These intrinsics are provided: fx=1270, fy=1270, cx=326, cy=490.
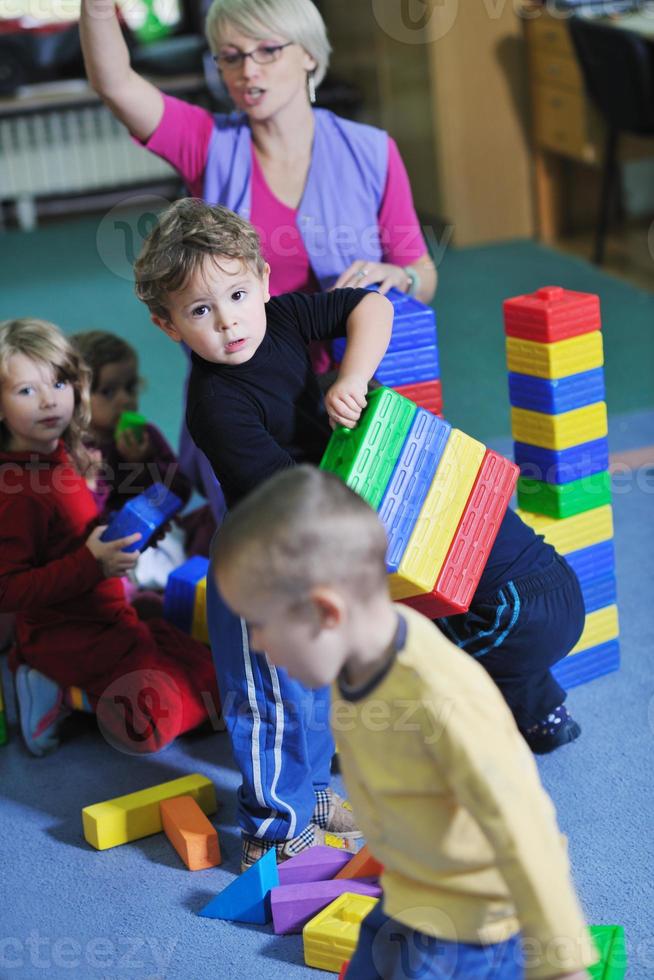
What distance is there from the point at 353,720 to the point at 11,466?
117cm

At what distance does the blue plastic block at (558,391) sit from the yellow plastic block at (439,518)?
308mm

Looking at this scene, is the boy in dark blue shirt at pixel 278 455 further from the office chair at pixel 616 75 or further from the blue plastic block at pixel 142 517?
the office chair at pixel 616 75

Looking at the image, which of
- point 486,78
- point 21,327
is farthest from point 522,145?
point 21,327

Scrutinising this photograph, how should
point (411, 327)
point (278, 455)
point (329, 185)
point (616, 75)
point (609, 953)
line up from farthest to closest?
point (616, 75)
point (329, 185)
point (411, 327)
point (278, 455)
point (609, 953)

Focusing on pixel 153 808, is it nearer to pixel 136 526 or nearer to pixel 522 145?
pixel 136 526

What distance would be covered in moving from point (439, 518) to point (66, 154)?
18.7 ft

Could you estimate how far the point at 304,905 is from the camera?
1.67 metres

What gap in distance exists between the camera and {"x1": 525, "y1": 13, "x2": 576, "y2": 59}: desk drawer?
4.81 m

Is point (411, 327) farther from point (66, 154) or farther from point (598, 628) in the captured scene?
point (66, 154)

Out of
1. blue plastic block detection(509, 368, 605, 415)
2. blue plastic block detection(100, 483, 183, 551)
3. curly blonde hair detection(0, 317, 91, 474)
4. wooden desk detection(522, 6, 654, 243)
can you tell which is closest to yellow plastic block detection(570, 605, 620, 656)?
blue plastic block detection(509, 368, 605, 415)

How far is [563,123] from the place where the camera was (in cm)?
500

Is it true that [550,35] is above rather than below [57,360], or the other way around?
below

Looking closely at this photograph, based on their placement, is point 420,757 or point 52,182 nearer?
point 420,757

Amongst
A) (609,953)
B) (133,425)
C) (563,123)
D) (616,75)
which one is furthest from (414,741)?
(563,123)
